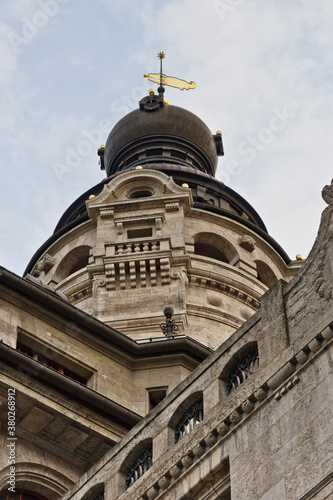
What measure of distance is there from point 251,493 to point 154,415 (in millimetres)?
3486

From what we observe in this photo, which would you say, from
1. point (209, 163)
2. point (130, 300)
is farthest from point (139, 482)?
point (209, 163)

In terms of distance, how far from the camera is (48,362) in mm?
27812

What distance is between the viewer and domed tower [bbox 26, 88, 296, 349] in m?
43.6

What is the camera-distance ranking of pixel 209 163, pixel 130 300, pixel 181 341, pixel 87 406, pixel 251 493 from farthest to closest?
pixel 209 163 < pixel 130 300 < pixel 181 341 < pixel 87 406 < pixel 251 493

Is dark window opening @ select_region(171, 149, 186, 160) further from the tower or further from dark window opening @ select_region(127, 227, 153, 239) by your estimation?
dark window opening @ select_region(127, 227, 153, 239)

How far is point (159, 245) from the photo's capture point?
147 feet

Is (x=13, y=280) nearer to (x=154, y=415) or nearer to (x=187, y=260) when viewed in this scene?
(x=154, y=415)

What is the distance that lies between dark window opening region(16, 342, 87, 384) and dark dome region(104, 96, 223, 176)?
3120cm

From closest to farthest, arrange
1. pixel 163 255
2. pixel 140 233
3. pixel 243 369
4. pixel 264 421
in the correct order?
1. pixel 264 421
2. pixel 243 369
3. pixel 163 255
4. pixel 140 233

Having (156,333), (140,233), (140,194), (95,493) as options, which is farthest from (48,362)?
(140,194)

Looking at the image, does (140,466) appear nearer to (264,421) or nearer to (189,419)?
(189,419)

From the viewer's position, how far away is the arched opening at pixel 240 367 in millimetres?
16862

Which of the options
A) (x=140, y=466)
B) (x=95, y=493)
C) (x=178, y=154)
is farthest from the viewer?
(x=178, y=154)

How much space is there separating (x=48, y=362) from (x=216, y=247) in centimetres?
2205
